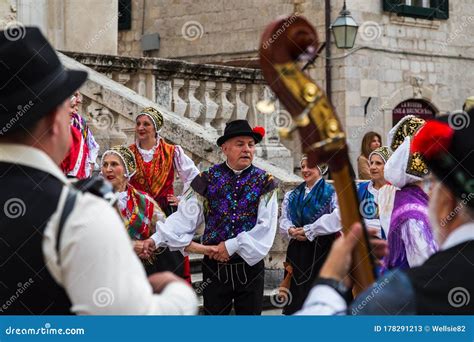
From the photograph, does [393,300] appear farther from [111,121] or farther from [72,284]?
[111,121]

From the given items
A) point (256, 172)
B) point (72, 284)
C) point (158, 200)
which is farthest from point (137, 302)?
point (158, 200)

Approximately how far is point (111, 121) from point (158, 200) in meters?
2.08

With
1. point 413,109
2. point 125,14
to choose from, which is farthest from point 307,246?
point 125,14

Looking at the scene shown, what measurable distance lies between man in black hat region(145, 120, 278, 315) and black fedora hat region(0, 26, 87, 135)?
171 inches

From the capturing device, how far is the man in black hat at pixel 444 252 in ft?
7.99

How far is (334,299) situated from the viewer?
7.23 feet

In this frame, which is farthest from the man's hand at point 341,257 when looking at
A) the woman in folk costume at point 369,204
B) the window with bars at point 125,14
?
the window with bars at point 125,14

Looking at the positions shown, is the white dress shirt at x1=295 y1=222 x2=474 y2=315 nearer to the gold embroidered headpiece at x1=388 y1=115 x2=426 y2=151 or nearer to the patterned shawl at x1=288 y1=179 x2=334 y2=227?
the gold embroidered headpiece at x1=388 y1=115 x2=426 y2=151

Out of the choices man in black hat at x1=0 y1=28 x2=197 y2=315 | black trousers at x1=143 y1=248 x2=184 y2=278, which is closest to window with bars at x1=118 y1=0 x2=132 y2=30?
black trousers at x1=143 y1=248 x2=184 y2=278

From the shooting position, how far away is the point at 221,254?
6867mm

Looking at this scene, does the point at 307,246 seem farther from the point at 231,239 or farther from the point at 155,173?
the point at 155,173

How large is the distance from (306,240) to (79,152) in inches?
71.7

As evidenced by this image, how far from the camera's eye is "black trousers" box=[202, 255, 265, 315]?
7.02 metres

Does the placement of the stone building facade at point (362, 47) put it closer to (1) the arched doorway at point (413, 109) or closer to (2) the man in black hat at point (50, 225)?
(1) the arched doorway at point (413, 109)
